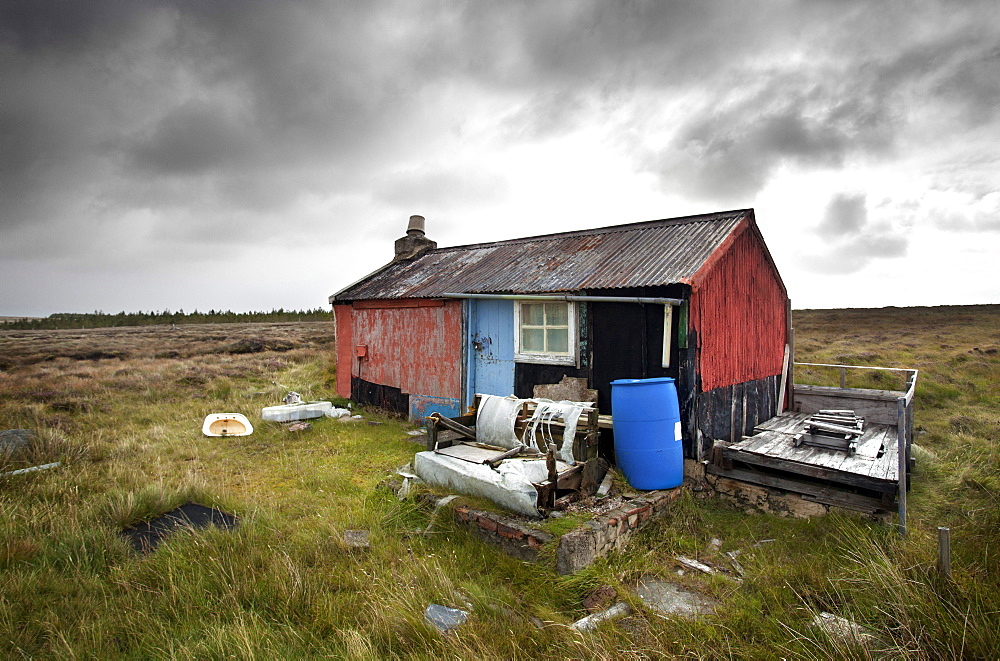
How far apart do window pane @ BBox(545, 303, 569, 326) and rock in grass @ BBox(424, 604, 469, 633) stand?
4898 mm

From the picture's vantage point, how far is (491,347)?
882cm

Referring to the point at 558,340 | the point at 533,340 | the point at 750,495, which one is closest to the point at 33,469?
the point at 533,340

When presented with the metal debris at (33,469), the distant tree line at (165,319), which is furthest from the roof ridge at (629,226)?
the distant tree line at (165,319)

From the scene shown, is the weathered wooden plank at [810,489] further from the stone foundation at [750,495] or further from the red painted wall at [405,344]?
the red painted wall at [405,344]

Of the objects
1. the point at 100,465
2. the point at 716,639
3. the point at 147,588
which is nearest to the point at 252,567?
the point at 147,588

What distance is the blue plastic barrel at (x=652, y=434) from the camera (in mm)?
5645

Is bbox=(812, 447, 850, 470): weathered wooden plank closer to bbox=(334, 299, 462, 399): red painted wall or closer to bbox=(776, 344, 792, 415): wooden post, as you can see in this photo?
bbox=(776, 344, 792, 415): wooden post

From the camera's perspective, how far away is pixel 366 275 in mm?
12898

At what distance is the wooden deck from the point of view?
545 centimetres

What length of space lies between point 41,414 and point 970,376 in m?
26.1

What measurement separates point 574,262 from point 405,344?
4.19 meters

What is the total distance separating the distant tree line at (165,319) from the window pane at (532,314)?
198 ft

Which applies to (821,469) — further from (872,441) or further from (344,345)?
(344,345)

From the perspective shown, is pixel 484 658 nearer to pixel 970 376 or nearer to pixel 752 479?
pixel 752 479
